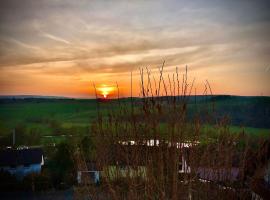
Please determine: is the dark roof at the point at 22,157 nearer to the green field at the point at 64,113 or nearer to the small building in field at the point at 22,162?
the small building in field at the point at 22,162

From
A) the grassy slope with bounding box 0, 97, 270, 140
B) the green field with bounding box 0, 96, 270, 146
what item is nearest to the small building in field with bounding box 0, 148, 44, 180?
the green field with bounding box 0, 96, 270, 146

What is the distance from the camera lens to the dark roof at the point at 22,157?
Answer: 15.8m

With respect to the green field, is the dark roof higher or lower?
lower

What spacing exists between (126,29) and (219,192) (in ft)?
10.3

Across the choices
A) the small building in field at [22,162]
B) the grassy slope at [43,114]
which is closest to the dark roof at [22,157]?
the small building in field at [22,162]

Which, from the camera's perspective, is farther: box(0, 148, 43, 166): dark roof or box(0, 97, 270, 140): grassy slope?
box(0, 148, 43, 166): dark roof

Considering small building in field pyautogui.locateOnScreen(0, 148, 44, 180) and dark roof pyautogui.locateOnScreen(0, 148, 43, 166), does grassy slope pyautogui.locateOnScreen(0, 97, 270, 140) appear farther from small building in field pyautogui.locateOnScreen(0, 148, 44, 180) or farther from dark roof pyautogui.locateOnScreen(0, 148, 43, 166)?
small building in field pyautogui.locateOnScreen(0, 148, 44, 180)

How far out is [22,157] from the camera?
685 inches

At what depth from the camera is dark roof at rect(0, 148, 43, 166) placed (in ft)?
52.0

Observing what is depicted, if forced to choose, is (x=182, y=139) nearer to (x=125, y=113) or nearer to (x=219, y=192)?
(x=125, y=113)

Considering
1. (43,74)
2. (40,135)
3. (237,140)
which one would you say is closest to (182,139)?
(237,140)

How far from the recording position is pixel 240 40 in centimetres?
582

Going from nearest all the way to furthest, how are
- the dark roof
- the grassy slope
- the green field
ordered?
the green field, the grassy slope, the dark roof

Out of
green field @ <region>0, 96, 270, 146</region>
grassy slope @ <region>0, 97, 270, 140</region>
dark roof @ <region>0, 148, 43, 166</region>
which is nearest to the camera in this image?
green field @ <region>0, 96, 270, 146</region>
